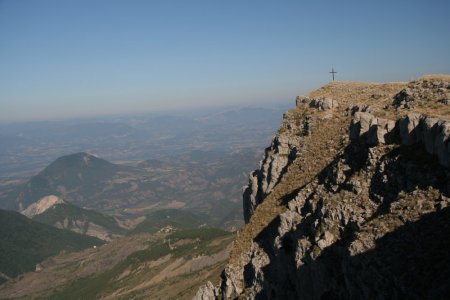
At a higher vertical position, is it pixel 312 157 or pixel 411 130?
pixel 411 130

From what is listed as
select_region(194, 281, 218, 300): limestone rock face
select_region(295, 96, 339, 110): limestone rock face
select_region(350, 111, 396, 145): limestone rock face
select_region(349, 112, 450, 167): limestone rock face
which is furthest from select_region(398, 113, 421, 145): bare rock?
select_region(194, 281, 218, 300): limestone rock face

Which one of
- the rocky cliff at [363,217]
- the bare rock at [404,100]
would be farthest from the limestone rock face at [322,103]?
the bare rock at [404,100]

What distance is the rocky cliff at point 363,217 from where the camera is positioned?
27297 mm

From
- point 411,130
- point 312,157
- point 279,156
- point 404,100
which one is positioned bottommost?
point 279,156

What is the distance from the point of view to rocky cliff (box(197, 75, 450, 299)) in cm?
2730

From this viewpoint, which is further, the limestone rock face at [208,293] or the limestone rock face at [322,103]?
the limestone rock face at [322,103]

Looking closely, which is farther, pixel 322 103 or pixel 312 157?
pixel 322 103

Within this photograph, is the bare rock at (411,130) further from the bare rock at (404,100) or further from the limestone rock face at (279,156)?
the limestone rock face at (279,156)

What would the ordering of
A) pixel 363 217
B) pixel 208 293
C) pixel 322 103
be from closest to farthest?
pixel 363 217 → pixel 208 293 → pixel 322 103

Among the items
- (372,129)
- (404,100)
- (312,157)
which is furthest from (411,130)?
(312,157)

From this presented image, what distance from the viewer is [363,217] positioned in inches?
1332

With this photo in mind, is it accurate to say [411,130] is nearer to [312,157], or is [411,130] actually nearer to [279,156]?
[312,157]

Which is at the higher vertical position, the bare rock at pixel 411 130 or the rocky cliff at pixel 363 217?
the bare rock at pixel 411 130

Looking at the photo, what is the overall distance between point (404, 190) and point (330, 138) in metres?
23.5
